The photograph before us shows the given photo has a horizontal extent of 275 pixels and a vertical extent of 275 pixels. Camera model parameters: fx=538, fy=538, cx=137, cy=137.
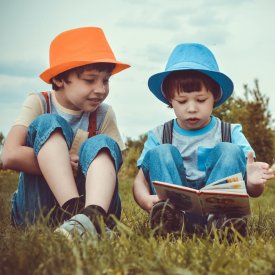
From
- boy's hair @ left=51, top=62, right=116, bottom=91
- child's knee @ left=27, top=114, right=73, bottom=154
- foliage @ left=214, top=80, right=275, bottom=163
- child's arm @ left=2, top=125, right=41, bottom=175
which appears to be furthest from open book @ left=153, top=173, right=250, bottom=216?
foliage @ left=214, top=80, right=275, bottom=163

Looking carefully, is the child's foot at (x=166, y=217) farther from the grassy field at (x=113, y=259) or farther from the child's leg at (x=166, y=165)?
the grassy field at (x=113, y=259)

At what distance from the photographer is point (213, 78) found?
11.7ft

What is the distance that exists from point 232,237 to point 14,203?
1.34m

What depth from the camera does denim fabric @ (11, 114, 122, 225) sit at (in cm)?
291

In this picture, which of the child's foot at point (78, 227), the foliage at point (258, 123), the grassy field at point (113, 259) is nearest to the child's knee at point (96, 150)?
the child's foot at point (78, 227)

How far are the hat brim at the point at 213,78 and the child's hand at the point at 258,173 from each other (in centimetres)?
59

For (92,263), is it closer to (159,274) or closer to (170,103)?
(159,274)

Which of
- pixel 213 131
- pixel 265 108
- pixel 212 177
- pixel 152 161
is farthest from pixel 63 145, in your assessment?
pixel 265 108

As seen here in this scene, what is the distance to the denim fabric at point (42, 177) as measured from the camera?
9.56 feet

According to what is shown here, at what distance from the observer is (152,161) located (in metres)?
3.23

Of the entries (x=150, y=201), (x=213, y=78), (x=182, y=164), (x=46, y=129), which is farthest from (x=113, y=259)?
(x=213, y=78)

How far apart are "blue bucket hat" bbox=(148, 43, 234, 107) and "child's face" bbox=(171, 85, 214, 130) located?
0.43 ft

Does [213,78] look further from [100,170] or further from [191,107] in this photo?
[100,170]

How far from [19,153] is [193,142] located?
113 centimetres
